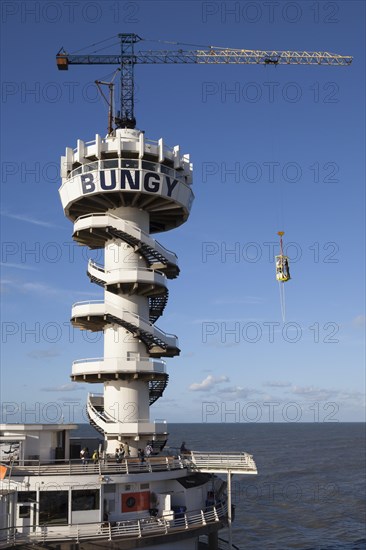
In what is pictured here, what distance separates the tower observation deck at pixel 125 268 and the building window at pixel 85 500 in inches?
354

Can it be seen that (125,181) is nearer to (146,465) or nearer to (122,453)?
(122,453)

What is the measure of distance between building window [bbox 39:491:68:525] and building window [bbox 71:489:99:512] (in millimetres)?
518

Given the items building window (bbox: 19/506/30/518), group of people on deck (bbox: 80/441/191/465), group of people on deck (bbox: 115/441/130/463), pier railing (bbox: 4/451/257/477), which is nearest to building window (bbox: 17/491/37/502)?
building window (bbox: 19/506/30/518)

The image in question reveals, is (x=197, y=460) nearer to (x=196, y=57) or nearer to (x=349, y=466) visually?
(x=196, y=57)

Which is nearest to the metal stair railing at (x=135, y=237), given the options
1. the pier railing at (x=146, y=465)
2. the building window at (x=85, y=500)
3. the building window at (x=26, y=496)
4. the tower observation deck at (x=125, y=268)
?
the tower observation deck at (x=125, y=268)

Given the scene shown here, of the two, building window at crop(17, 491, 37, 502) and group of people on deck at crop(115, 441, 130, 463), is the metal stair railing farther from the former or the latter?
building window at crop(17, 491, 37, 502)

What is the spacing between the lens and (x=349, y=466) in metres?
129

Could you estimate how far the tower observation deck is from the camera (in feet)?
170

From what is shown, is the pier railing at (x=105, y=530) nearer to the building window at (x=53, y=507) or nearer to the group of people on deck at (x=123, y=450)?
the building window at (x=53, y=507)

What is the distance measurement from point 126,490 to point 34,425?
26.1 ft

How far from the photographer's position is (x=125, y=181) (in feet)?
174

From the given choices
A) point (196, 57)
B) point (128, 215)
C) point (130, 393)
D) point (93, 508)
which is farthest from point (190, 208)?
point (196, 57)

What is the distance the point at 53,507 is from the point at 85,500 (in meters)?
2.04

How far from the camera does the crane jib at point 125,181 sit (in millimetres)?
52906
